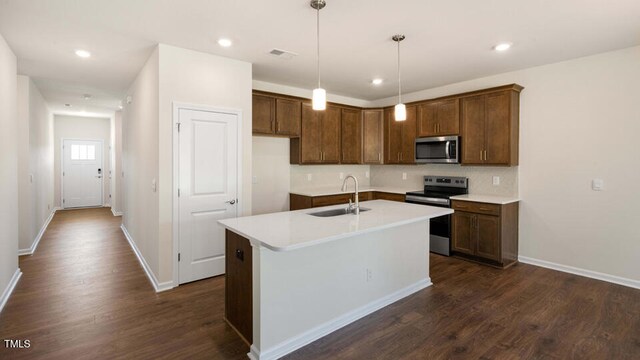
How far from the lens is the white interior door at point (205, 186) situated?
348 centimetres

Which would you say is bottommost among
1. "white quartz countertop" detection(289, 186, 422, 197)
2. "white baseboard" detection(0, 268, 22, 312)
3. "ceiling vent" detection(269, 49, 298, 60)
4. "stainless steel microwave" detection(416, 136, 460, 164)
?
"white baseboard" detection(0, 268, 22, 312)

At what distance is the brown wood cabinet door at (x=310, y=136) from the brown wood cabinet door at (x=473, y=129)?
2.16 meters

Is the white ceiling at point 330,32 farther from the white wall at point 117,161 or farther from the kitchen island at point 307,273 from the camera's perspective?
the white wall at point 117,161

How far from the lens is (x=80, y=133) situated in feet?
29.3

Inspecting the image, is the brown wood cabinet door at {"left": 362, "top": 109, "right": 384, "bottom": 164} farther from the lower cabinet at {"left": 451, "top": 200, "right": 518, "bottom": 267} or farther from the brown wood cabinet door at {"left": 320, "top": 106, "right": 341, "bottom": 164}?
the lower cabinet at {"left": 451, "top": 200, "right": 518, "bottom": 267}

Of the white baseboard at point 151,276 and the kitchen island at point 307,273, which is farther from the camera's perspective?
the white baseboard at point 151,276

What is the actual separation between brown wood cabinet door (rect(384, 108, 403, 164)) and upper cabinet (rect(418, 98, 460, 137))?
431mm

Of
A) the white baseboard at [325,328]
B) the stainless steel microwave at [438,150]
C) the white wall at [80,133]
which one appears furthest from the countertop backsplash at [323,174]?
the white wall at [80,133]

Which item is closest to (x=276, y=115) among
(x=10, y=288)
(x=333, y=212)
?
(x=333, y=212)

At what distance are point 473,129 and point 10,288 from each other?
5.75 metres

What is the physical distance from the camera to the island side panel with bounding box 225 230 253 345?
2.32 m

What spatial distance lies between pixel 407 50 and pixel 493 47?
898 millimetres

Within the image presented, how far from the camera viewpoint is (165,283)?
3.38m

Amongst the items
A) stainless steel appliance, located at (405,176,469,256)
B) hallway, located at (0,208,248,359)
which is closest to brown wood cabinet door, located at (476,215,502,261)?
stainless steel appliance, located at (405,176,469,256)
